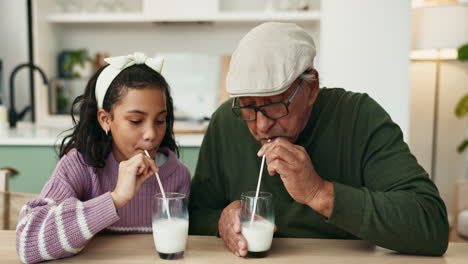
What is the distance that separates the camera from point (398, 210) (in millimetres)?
1100

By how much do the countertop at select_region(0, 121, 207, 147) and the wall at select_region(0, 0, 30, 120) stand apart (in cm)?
37

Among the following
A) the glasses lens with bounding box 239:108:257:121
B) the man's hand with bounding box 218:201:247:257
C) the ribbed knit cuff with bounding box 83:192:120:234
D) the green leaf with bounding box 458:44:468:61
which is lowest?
the man's hand with bounding box 218:201:247:257

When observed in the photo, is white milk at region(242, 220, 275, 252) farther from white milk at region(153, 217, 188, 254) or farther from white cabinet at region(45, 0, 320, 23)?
white cabinet at region(45, 0, 320, 23)

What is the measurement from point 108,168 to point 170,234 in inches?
18.7

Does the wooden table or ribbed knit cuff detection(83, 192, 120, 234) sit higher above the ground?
ribbed knit cuff detection(83, 192, 120, 234)

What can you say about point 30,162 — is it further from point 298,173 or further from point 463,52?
point 463,52

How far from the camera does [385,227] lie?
3.52ft

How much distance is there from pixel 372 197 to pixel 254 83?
39 cm

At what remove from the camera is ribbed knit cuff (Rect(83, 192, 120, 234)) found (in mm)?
1080

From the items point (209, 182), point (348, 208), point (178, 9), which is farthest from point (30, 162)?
point (348, 208)

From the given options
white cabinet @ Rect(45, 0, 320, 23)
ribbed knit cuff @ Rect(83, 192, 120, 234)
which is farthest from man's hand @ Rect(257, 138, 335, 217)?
white cabinet @ Rect(45, 0, 320, 23)

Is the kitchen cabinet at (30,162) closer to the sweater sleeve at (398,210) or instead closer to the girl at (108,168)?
the girl at (108,168)

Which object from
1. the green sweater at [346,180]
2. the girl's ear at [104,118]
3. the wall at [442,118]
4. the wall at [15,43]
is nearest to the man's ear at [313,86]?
the green sweater at [346,180]

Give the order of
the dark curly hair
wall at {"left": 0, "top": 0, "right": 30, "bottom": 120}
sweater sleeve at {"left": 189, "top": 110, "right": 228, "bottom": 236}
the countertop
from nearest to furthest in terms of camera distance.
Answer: the dark curly hair, sweater sleeve at {"left": 189, "top": 110, "right": 228, "bottom": 236}, the countertop, wall at {"left": 0, "top": 0, "right": 30, "bottom": 120}
